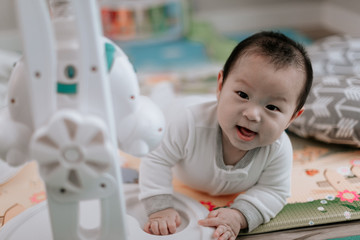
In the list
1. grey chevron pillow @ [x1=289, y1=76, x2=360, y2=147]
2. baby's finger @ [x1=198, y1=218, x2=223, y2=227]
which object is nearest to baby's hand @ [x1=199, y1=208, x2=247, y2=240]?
baby's finger @ [x1=198, y1=218, x2=223, y2=227]

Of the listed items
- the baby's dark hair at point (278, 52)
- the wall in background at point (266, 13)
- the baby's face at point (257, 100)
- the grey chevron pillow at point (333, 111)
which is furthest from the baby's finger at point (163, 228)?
the wall in background at point (266, 13)

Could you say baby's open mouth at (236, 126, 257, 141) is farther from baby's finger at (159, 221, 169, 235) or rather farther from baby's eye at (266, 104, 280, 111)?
baby's finger at (159, 221, 169, 235)

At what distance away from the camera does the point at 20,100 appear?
0.65 metres

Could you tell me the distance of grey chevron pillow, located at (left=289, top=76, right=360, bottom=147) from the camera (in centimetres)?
112

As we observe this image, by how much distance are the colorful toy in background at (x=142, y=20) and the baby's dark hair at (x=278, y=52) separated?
147 centimetres

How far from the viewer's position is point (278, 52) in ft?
2.50

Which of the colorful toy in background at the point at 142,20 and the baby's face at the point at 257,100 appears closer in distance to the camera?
the baby's face at the point at 257,100

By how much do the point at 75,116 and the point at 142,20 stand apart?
1.74 m

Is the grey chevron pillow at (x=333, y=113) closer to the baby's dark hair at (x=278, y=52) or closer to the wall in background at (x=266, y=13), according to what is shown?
the baby's dark hair at (x=278, y=52)

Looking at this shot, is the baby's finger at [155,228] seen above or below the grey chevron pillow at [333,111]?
below

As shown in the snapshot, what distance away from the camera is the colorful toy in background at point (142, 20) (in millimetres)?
2174

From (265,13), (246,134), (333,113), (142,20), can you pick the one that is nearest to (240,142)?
(246,134)

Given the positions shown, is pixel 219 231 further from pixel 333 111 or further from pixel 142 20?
pixel 142 20

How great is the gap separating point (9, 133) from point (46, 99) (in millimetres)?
120
